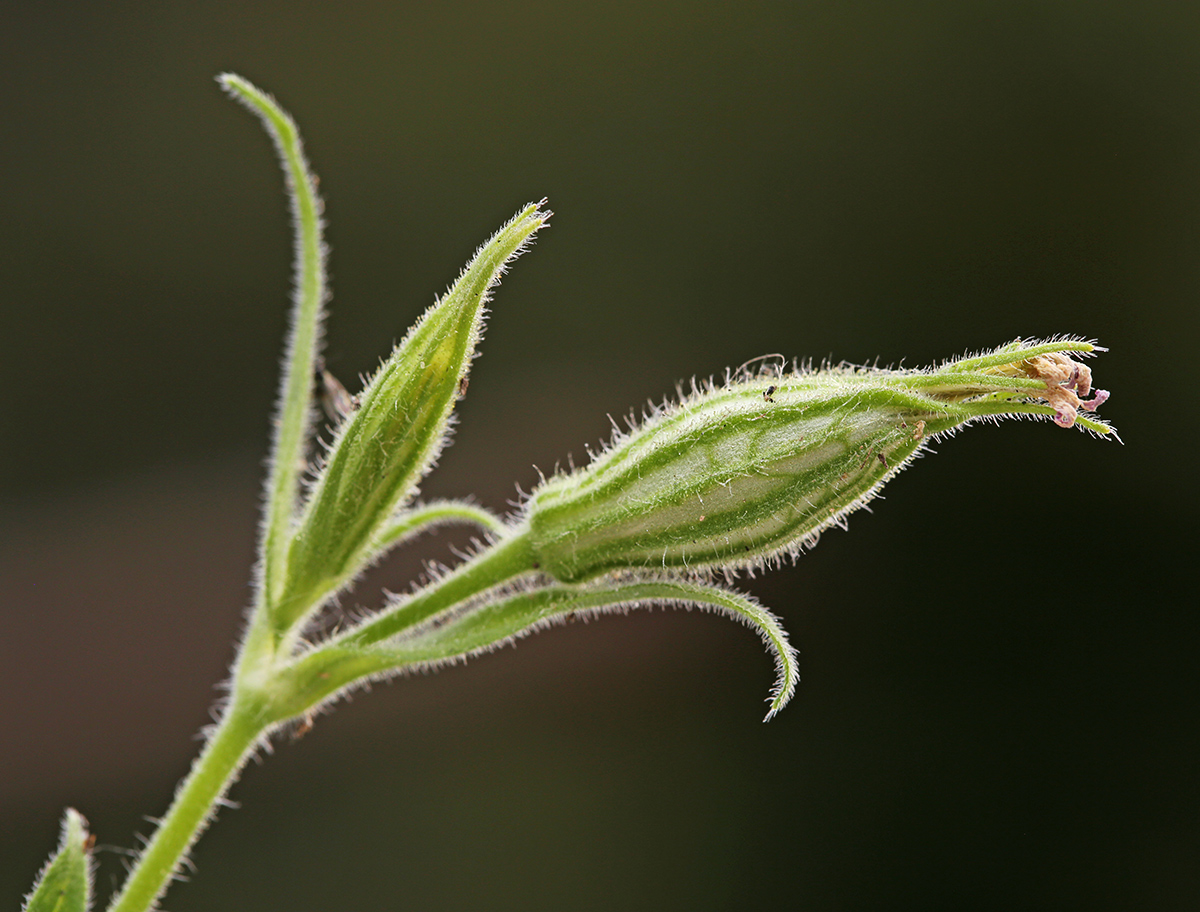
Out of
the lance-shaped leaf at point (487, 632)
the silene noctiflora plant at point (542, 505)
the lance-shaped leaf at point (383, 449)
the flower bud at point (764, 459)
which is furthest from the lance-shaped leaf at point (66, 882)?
the flower bud at point (764, 459)

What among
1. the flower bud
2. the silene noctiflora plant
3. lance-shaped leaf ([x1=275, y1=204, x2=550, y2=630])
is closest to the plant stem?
the silene noctiflora plant

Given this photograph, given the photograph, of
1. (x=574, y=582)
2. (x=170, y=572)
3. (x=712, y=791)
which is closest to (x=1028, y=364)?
(x=574, y=582)

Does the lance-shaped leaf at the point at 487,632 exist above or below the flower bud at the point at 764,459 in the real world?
below

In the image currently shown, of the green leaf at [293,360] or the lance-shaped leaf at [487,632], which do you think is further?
the green leaf at [293,360]

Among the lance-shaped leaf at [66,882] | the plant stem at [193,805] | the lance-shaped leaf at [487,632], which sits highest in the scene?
the lance-shaped leaf at [487,632]

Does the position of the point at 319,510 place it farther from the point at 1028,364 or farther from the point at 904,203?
the point at 904,203

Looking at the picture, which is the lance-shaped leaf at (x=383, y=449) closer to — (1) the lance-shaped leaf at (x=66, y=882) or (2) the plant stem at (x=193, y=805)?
(2) the plant stem at (x=193, y=805)

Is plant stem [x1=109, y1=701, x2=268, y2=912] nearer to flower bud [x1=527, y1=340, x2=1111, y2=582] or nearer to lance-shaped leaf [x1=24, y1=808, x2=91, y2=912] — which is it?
lance-shaped leaf [x1=24, y1=808, x2=91, y2=912]

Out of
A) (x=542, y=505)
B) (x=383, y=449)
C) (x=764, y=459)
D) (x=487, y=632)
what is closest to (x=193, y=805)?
(x=487, y=632)
